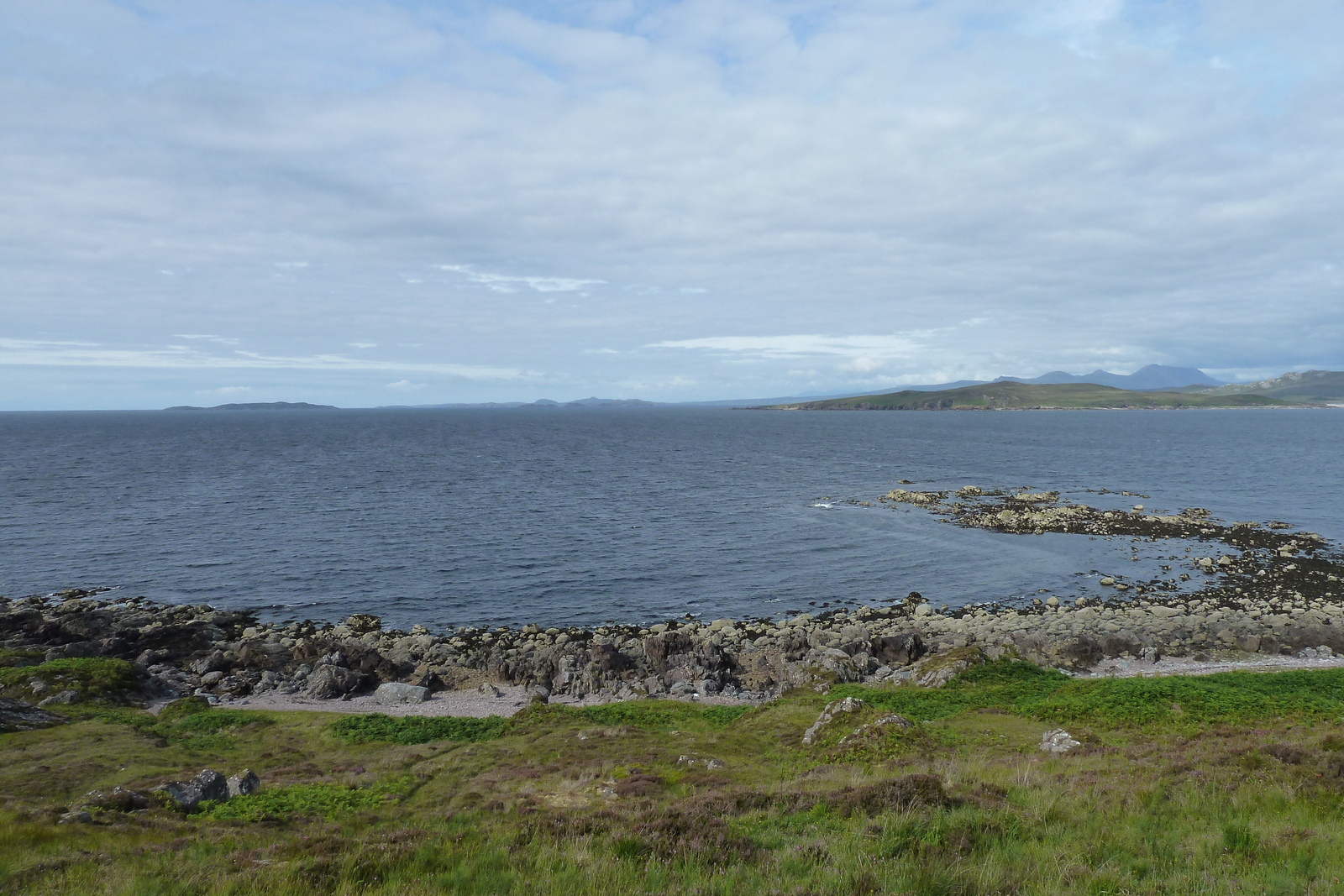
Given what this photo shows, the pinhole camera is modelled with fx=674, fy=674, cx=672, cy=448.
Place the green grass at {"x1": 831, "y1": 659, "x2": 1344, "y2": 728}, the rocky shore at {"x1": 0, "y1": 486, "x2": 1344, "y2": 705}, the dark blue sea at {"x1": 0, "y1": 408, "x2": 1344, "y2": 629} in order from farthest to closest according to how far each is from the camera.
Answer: the dark blue sea at {"x1": 0, "y1": 408, "x2": 1344, "y2": 629}, the rocky shore at {"x1": 0, "y1": 486, "x2": 1344, "y2": 705}, the green grass at {"x1": 831, "y1": 659, "x2": 1344, "y2": 728}

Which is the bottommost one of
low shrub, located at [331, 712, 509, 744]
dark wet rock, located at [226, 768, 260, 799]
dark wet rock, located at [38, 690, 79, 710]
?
low shrub, located at [331, 712, 509, 744]

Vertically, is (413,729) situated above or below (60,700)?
below

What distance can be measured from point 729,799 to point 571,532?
57.1 metres

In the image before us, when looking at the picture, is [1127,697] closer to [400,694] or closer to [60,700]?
[400,694]

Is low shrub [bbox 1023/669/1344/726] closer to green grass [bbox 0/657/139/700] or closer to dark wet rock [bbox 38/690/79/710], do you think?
dark wet rock [bbox 38/690/79/710]

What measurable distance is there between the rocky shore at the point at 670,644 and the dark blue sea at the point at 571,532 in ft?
12.7

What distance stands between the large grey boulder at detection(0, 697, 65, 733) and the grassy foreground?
86cm

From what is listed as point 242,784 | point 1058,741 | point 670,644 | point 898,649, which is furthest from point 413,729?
point 898,649

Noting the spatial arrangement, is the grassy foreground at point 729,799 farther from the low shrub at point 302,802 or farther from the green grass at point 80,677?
the green grass at point 80,677

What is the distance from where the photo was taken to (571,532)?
71.4m

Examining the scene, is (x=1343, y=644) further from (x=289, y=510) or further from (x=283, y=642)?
(x=289, y=510)

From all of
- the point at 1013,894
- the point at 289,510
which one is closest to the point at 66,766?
the point at 1013,894

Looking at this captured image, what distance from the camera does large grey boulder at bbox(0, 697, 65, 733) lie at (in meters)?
23.8

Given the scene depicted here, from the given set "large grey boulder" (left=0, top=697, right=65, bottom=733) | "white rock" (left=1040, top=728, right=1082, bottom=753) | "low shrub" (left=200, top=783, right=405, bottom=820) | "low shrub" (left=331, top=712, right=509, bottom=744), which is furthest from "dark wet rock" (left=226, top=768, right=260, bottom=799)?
"white rock" (left=1040, top=728, right=1082, bottom=753)
